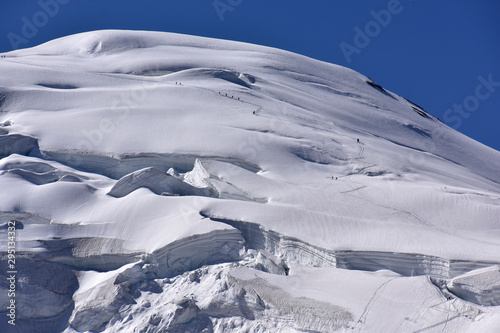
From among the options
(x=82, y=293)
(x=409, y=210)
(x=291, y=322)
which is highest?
(x=409, y=210)

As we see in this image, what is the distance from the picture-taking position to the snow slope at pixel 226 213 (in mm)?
13133

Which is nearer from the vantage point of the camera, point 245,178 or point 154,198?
point 154,198

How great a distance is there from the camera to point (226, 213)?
50.9 ft

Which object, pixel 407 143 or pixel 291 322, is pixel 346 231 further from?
pixel 407 143

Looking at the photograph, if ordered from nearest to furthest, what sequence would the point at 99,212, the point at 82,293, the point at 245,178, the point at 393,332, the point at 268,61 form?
the point at 393,332
the point at 82,293
the point at 99,212
the point at 245,178
the point at 268,61

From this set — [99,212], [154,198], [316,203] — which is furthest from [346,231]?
[99,212]

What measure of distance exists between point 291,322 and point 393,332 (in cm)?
174

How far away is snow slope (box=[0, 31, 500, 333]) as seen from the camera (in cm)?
1313

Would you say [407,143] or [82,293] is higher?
[407,143]

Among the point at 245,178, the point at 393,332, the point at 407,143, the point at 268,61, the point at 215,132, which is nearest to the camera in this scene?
the point at 393,332

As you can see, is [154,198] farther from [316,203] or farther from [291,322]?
[291,322]

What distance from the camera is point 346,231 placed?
15.1 metres

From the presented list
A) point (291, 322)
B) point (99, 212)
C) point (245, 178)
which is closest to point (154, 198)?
point (99, 212)

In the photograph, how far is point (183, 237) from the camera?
14.5m
